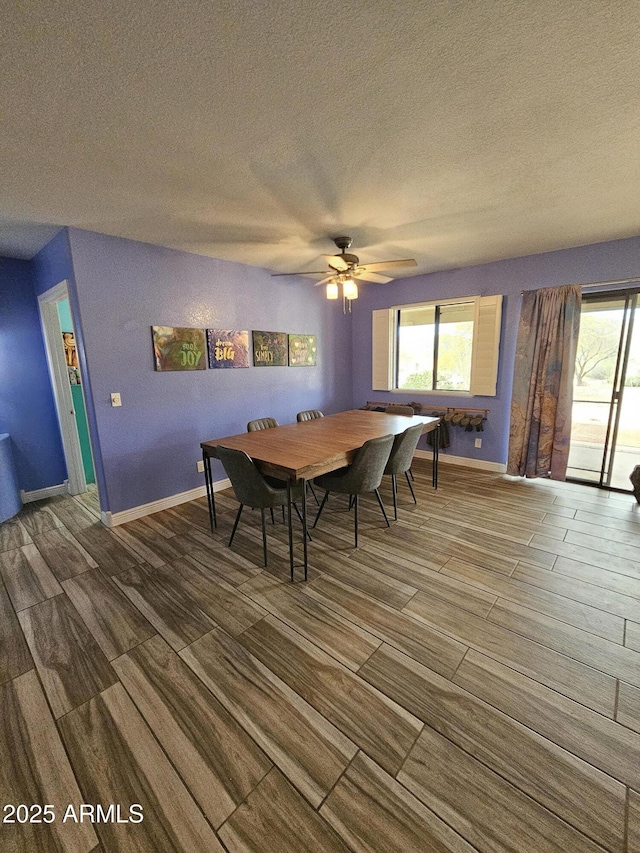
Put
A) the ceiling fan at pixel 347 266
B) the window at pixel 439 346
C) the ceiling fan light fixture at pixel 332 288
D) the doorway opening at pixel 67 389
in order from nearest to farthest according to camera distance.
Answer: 1. the ceiling fan at pixel 347 266
2. the ceiling fan light fixture at pixel 332 288
3. the doorway opening at pixel 67 389
4. the window at pixel 439 346

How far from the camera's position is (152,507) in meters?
3.30

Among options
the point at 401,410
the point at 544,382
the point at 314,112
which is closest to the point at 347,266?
the point at 314,112

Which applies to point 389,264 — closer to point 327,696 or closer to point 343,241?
point 343,241

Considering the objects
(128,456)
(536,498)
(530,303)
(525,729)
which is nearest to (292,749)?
(525,729)

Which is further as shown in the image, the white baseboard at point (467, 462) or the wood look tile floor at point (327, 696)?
the white baseboard at point (467, 462)

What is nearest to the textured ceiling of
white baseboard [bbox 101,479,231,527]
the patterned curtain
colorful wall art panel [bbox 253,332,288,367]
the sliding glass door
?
the patterned curtain

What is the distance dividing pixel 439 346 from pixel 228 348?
112 inches

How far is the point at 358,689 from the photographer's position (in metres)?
1.49

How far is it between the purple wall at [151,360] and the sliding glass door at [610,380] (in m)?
3.44

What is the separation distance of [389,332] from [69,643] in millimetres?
4723

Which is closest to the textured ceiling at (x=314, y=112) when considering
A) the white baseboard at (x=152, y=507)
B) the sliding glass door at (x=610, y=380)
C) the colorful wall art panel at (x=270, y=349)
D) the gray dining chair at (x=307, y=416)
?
the sliding glass door at (x=610, y=380)

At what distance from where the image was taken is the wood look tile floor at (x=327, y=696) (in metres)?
1.06

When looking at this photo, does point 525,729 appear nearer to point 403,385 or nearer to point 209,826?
point 209,826

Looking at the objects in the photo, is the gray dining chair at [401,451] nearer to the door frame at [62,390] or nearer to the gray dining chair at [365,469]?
the gray dining chair at [365,469]
